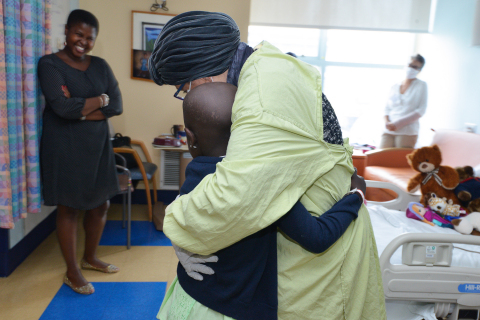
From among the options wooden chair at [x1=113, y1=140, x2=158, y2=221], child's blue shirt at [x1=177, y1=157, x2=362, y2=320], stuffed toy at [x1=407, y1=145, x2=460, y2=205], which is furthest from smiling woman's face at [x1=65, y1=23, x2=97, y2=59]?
stuffed toy at [x1=407, y1=145, x2=460, y2=205]

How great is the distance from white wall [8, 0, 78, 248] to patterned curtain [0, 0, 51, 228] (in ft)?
0.97

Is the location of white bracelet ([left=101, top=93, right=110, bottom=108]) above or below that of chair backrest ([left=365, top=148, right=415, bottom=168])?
above

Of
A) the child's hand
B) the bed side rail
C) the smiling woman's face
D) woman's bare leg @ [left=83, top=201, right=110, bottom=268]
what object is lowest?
woman's bare leg @ [left=83, top=201, right=110, bottom=268]

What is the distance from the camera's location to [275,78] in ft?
2.36

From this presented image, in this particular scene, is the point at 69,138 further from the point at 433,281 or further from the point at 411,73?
the point at 411,73

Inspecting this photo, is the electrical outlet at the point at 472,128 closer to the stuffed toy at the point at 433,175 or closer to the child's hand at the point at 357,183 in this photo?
the stuffed toy at the point at 433,175

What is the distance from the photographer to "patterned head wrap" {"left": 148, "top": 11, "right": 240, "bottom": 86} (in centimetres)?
84

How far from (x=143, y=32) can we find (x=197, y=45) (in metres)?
3.44

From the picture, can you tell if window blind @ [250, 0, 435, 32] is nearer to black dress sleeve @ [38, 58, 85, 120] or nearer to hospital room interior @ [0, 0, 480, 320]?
hospital room interior @ [0, 0, 480, 320]

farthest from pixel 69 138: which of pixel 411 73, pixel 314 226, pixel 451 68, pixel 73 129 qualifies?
pixel 451 68

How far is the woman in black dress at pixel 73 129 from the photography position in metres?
2.24

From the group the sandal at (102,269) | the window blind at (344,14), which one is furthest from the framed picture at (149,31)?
the sandal at (102,269)

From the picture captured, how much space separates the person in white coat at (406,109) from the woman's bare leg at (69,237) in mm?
3483

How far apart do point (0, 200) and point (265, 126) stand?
2.06 m
